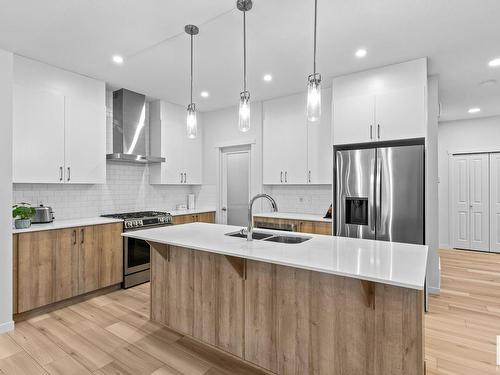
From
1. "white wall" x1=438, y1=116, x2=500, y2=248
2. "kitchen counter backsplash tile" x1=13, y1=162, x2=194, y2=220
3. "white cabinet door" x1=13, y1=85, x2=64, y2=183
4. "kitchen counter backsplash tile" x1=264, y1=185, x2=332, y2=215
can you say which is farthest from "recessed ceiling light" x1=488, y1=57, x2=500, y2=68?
"white cabinet door" x1=13, y1=85, x2=64, y2=183

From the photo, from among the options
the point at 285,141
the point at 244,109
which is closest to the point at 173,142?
the point at 285,141

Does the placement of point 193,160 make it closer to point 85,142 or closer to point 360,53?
point 85,142

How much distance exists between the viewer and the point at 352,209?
3572 millimetres

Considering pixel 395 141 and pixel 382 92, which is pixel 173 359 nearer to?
pixel 395 141

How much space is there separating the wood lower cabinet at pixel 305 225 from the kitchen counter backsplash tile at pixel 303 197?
61 cm

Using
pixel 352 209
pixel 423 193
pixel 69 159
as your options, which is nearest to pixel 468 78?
pixel 423 193

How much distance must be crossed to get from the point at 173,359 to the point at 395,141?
326 centimetres

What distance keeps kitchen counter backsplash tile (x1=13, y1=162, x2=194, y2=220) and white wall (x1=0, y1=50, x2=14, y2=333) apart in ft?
2.64

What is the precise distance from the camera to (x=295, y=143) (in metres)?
4.44

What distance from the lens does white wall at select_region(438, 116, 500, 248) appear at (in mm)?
5742

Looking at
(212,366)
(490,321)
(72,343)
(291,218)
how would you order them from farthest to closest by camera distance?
(291,218), (490,321), (72,343), (212,366)

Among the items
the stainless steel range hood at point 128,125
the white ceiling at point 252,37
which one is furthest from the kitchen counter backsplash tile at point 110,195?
the white ceiling at point 252,37

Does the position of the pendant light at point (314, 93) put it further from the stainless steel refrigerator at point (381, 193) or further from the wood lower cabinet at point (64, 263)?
the wood lower cabinet at point (64, 263)

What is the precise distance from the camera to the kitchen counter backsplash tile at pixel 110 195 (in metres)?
3.62
